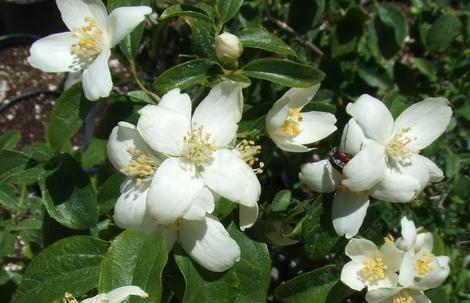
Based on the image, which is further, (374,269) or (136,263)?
(374,269)

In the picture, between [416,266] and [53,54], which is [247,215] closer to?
[416,266]

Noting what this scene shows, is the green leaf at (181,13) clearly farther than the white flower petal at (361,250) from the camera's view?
No

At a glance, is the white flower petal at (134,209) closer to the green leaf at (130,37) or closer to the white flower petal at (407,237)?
the green leaf at (130,37)

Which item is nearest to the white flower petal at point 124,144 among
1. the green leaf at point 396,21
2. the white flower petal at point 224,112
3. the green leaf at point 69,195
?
the white flower petal at point 224,112

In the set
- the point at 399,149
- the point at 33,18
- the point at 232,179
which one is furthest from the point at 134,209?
the point at 33,18

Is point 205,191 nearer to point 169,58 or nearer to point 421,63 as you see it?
point 421,63

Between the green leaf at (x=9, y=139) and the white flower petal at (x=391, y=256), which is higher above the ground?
the white flower petal at (x=391, y=256)
